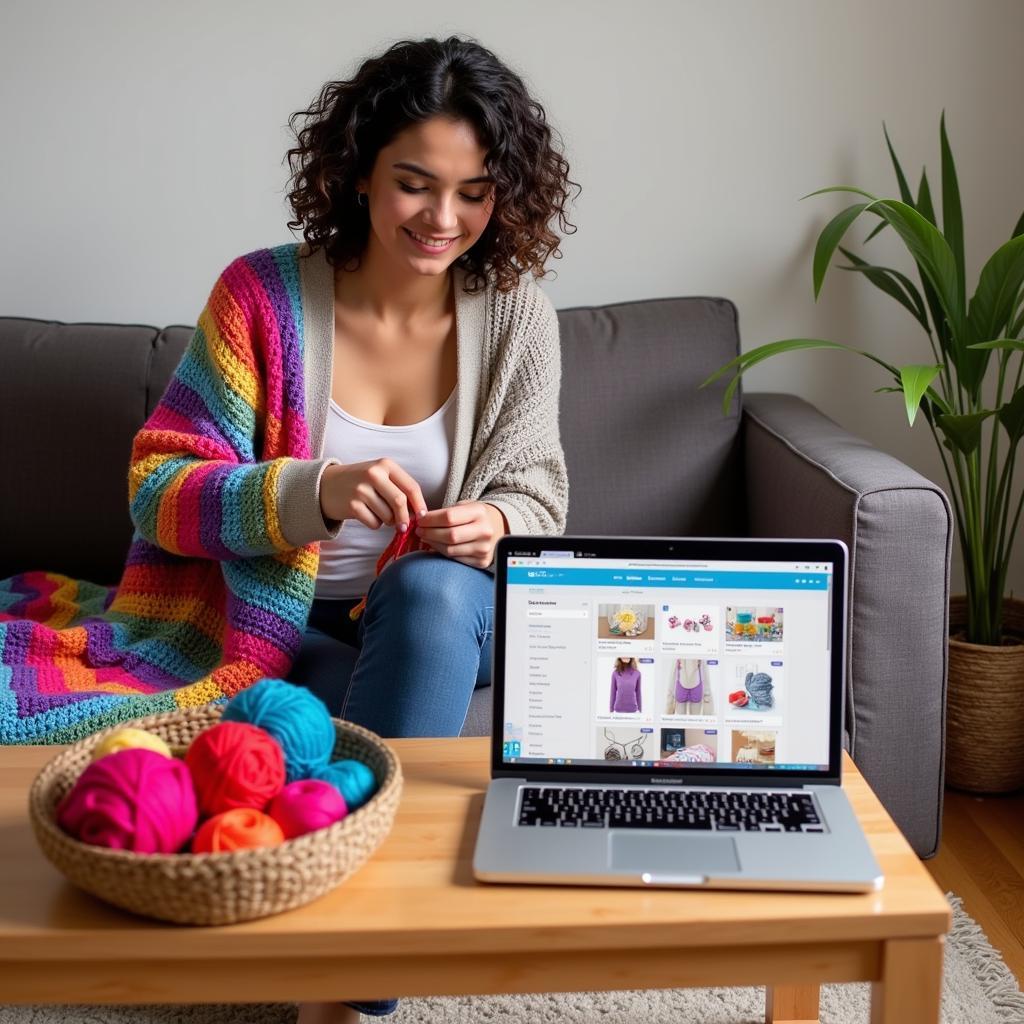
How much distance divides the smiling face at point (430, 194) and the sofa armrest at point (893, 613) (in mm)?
603

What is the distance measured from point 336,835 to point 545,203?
104 centimetres

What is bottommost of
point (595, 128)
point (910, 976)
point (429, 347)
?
point (910, 976)

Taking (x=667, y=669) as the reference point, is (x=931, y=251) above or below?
above

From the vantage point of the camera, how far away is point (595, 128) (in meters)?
2.19

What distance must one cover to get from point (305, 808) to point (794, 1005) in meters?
0.77

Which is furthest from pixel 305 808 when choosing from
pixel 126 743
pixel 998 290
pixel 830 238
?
pixel 998 290

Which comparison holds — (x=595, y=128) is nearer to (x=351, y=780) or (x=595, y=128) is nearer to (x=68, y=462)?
(x=68, y=462)

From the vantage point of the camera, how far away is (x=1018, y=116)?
2201 millimetres

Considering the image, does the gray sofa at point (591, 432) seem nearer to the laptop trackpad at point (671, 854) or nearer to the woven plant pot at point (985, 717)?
the woven plant pot at point (985, 717)

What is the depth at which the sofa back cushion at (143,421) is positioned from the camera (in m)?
1.95

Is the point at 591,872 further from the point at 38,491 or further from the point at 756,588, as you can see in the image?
the point at 38,491

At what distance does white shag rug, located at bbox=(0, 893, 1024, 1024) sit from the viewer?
1383 mm

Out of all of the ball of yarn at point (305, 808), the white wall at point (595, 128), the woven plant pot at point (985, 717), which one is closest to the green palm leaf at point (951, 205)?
the white wall at point (595, 128)

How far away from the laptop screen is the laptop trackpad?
0.33ft
